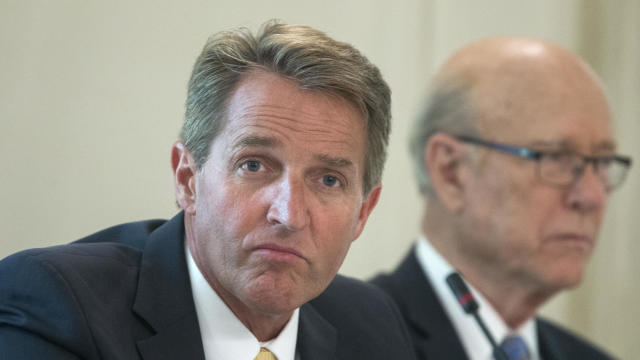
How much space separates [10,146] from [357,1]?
1.83 metres

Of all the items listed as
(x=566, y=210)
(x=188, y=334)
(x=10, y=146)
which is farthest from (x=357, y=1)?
(x=188, y=334)

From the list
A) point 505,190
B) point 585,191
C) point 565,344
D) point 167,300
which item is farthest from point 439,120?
point 167,300

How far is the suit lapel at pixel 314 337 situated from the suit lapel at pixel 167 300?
13.8 inches

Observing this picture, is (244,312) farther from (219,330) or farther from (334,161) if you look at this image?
(334,161)

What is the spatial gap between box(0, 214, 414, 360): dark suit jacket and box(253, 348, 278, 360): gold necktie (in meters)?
0.14

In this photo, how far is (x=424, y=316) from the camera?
3.15m

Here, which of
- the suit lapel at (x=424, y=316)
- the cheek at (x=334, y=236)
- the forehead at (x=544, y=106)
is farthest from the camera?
the forehead at (x=544, y=106)

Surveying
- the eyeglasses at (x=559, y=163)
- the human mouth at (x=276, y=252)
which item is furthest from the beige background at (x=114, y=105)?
the human mouth at (x=276, y=252)

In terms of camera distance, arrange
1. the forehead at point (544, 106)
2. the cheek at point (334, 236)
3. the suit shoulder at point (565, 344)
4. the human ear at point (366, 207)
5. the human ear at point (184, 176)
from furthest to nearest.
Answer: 1. the suit shoulder at point (565, 344)
2. the forehead at point (544, 106)
3. the human ear at point (366, 207)
4. the human ear at point (184, 176)
5. the cheek at point (334, 236)

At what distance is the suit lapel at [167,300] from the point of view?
2059mm

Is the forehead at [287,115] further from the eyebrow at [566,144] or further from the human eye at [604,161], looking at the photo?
the human eye at [604,161]

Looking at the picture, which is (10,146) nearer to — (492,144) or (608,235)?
(492,144)

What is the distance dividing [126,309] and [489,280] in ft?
5.26

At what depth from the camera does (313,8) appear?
3979 millimetres
